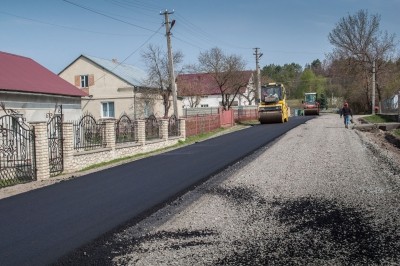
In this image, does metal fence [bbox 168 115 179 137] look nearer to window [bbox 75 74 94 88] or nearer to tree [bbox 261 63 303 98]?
window [bbox 75 74 94 88]

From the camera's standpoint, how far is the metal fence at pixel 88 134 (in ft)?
56.3

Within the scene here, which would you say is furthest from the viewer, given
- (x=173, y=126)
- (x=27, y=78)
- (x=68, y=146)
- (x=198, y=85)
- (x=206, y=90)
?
(x=206, y=90)

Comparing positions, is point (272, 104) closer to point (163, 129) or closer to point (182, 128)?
point (182, 128)

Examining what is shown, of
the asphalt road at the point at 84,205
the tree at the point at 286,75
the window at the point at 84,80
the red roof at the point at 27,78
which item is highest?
the tree at the point at 286,75

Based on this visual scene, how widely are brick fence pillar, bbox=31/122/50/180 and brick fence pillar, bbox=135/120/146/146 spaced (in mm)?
7442

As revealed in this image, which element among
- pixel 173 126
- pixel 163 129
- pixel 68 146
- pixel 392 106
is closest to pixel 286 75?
pixel 392 106

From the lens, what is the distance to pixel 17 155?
14.5 metres

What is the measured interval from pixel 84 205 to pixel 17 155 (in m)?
6.33

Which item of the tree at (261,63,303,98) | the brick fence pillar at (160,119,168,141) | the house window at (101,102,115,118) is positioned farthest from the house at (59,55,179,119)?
the tree at (261,63,303,98)

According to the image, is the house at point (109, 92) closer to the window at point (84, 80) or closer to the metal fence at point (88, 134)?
the window at point (84, 80)

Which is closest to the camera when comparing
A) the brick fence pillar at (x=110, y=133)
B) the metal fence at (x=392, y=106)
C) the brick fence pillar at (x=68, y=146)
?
the brick fence pillar at (x=68, y=146)

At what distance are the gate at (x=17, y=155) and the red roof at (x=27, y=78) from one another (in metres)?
6.94

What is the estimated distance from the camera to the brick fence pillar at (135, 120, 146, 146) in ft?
70.6

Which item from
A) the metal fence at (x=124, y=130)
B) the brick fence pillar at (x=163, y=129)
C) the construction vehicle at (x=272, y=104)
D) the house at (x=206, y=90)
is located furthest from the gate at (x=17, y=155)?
the house at (x=206, y=90)
